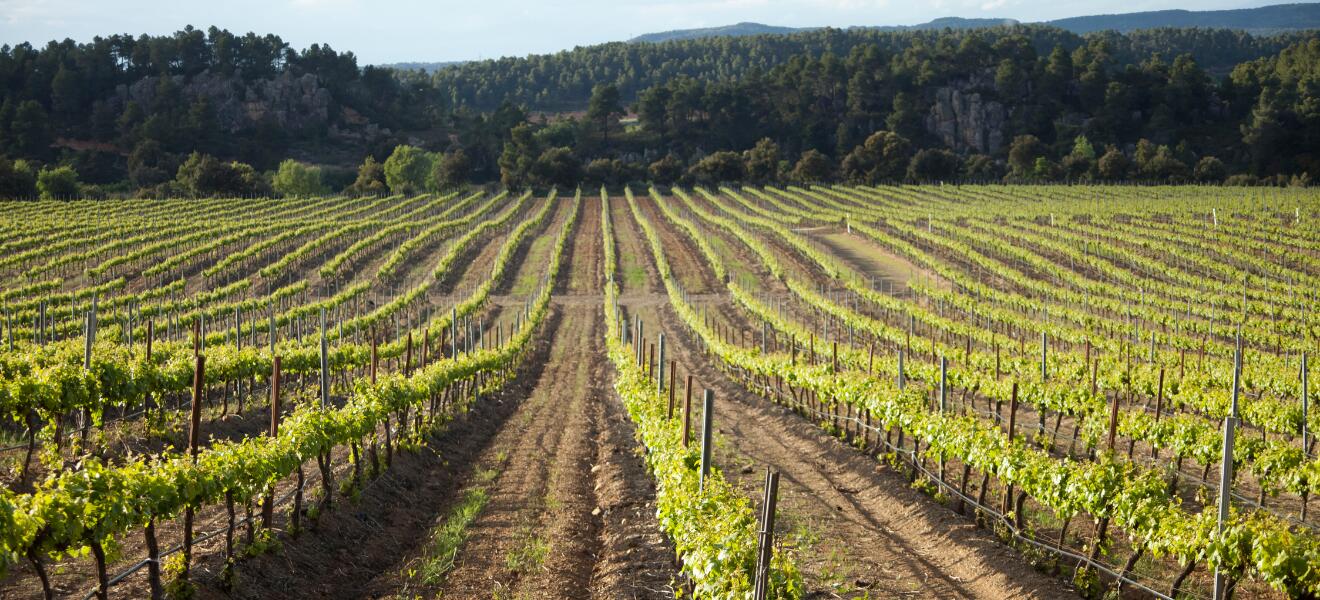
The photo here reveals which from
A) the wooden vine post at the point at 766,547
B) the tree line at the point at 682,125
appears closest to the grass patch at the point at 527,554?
the wooden vine post at the point at 766,547

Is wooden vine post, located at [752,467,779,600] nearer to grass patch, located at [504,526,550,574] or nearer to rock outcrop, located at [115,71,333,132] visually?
grass patch, located at [504,526,550,574]

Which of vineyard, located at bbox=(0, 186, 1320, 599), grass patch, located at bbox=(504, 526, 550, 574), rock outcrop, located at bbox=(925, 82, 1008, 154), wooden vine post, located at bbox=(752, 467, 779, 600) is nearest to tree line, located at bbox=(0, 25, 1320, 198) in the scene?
rock outcrop, located at bbox=(925, 82, 1008, 154)

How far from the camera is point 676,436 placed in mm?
12500

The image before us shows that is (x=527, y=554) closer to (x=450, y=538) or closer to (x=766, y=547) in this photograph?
(x=450, y=538)

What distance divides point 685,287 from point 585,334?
11490 millimetres

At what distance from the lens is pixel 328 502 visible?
39.5ft

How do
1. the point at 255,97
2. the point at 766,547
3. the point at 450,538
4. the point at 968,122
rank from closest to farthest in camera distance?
the point at 766,547
the point at 450,538
the point at 255,97
the point at 968,122

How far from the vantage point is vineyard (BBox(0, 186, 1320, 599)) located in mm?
9188

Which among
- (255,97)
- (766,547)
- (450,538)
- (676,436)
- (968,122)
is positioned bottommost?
(450,538)

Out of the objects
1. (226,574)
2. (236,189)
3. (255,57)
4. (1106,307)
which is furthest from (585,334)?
(255,57)

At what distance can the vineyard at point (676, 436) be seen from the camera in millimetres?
9188

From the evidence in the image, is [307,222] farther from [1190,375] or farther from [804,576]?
[804,576]

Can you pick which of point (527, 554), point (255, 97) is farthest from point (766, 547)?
point (255, 97)

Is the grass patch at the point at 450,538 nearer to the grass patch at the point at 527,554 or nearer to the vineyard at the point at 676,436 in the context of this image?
the vineyard at the point at 676,436
